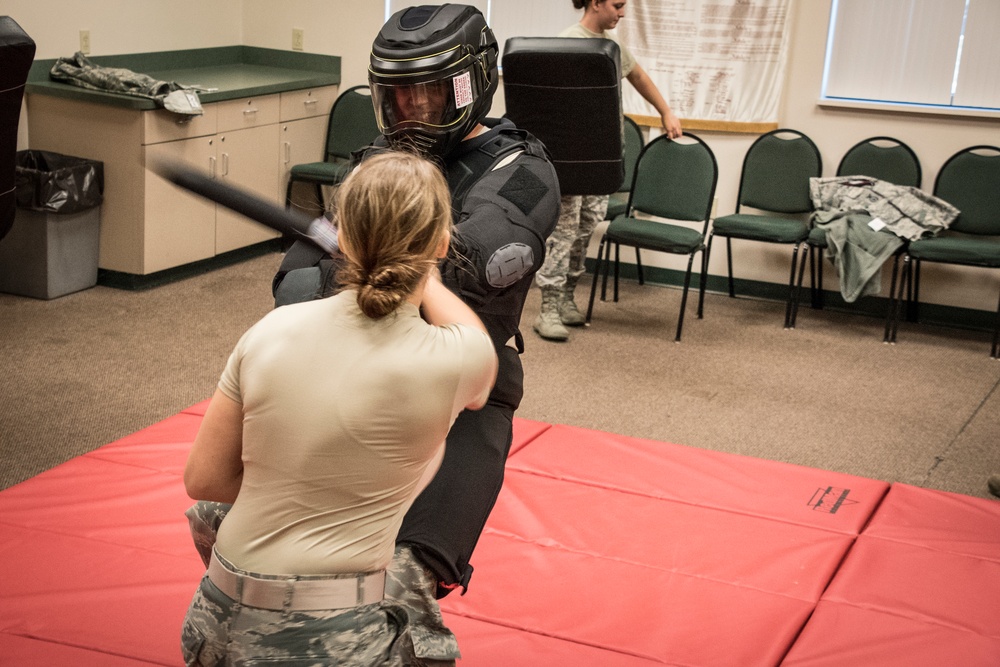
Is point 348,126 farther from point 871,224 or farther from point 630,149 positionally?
point 871,224

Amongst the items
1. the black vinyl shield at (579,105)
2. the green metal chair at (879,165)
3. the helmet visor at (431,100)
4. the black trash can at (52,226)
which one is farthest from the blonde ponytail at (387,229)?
the green metal chair at (879,165)

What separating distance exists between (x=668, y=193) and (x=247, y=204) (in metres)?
3.93

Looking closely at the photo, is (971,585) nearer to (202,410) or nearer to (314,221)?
(314,221)

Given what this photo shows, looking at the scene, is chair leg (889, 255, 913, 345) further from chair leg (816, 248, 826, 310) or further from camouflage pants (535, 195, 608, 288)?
camouflage pants (535, 195, 608, 288)

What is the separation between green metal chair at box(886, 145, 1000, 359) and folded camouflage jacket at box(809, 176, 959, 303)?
8cm

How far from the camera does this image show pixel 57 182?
4.59 meters

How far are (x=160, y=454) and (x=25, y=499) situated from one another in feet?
1.31

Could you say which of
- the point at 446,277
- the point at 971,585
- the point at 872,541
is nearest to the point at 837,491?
the point at 872,541

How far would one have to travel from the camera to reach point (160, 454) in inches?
116

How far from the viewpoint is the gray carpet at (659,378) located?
352cm

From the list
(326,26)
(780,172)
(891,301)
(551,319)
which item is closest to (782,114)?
(780,172)

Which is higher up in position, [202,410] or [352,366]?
[352,366]

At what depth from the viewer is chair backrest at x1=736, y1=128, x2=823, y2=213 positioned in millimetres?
5152

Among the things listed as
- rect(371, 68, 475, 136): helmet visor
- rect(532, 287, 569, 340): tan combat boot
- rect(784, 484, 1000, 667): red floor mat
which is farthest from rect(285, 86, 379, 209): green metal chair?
rect(371, 68, 475, 136): helmet visor
